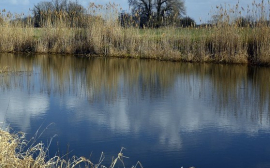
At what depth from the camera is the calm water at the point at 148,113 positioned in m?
4.03

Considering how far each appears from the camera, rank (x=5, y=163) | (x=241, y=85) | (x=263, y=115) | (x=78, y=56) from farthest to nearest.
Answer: (x=78, y=56), (x=241, y=85), (x=263, y=115), (x=5, y=163)

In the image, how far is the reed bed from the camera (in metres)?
11.2

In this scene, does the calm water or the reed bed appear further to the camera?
the reed bed

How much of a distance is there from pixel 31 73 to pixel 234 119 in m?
5.41

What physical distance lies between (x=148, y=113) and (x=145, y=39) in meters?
7.36

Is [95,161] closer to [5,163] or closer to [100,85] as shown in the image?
[5,163]

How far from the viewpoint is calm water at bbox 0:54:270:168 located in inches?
159

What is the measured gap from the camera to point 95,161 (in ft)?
12.1

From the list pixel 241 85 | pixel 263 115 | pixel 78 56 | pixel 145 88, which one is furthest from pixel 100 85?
pixel 78 56

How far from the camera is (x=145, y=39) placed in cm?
1270

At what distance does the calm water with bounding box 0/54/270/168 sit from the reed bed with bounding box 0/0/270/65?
1599mm

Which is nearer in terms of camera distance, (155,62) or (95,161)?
(95,161)

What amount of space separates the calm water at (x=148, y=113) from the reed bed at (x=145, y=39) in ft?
5.24

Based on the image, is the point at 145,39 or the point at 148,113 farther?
the point at 145,39
